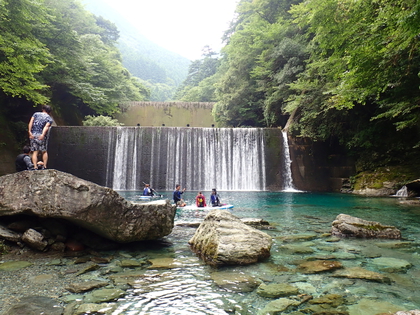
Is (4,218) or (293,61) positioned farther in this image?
(293,61)

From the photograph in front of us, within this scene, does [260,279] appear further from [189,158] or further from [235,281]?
[189,158]

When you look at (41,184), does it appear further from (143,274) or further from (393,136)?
(393,136)

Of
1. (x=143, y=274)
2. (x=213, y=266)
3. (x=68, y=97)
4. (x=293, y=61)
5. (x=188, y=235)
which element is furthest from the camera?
(x=68, y=97)

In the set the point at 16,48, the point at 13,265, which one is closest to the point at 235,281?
the point at 13,265

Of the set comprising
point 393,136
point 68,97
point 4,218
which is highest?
point 68,97

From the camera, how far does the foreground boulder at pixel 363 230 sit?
208 inches

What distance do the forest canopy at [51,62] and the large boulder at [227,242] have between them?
10.8 metres

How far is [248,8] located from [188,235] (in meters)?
22.8

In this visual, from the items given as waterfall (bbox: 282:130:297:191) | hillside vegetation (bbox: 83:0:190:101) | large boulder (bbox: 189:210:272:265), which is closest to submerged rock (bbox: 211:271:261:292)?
large boulder (bbox: 189:210:272:265)

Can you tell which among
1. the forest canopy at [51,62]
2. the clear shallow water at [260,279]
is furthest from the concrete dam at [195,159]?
the clear shallow water at [260,279]

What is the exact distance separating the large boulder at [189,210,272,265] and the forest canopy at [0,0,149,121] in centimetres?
1079

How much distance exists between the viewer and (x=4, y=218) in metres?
4.21

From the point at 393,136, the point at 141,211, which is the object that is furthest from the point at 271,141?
the point at 141,211

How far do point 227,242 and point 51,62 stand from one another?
1513 centimetres
